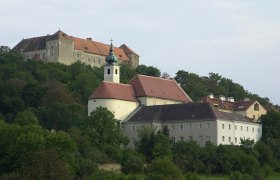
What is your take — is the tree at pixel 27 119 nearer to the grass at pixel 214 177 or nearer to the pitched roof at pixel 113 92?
the pitched roof at pixel 113 92

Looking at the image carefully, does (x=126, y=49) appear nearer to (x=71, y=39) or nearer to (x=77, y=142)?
(x=71, y=39)

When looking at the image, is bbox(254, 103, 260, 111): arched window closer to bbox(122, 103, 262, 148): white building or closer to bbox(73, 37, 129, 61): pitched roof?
bbox(122, 103, 262, 148): white building

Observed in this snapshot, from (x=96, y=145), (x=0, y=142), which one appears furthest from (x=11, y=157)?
(x=96, y=145)

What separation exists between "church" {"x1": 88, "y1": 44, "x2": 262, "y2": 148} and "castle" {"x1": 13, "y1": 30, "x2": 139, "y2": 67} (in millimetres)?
28626

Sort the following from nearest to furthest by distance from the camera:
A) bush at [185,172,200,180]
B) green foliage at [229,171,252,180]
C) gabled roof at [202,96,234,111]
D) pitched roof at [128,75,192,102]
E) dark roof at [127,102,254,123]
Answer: bush at [185,172,200,180] < green foliage at [229,171,252,180] < dark roof at [127,102,254,123] < pitched roof at [128,75,192,102] < gabled roof at [202,96,234,111]

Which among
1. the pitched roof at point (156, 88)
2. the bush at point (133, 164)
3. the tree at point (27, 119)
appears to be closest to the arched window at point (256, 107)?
the pitched roof at point (156, 88)

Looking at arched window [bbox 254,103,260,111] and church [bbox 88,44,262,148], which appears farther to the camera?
arched window [bbox 254,103,260,111]

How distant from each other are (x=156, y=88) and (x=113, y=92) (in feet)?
21.3

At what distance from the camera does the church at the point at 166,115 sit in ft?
308

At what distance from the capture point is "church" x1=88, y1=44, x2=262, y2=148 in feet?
308

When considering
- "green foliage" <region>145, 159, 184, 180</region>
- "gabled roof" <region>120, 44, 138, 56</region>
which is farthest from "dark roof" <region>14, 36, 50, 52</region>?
"green foliage" <region>145, 159, 184, 180</region>

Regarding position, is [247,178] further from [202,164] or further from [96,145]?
[96,145]

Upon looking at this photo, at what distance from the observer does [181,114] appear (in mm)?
96312

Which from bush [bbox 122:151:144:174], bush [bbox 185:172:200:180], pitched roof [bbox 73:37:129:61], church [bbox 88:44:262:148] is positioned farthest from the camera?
pitched roof [bbox 73:37:129:61]
